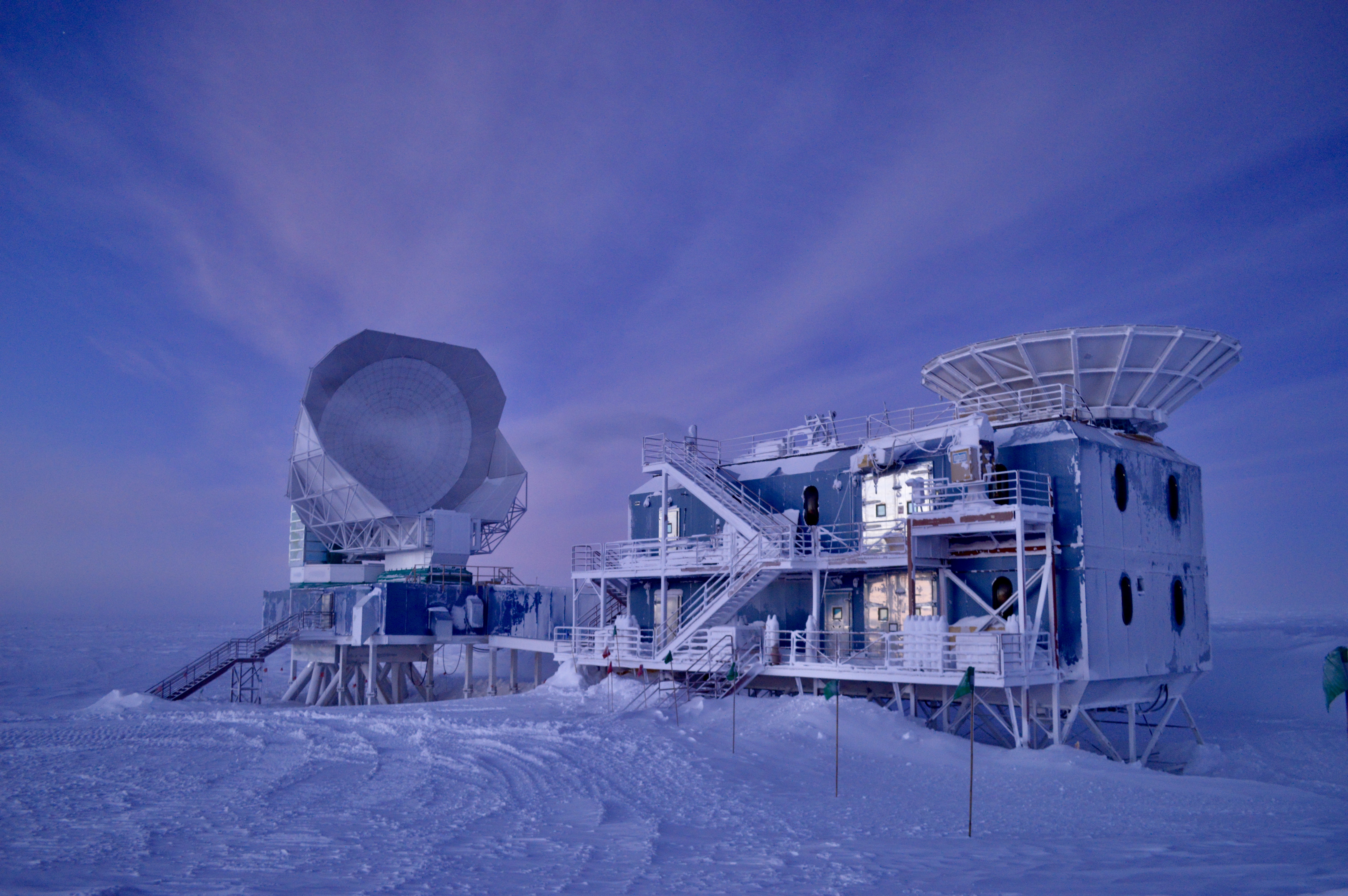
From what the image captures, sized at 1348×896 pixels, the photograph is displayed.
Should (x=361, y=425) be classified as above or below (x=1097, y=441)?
above

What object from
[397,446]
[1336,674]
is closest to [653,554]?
[397,446]

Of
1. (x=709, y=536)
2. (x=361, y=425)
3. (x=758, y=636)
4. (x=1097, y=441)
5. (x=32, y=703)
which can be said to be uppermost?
(x=361, y=425)

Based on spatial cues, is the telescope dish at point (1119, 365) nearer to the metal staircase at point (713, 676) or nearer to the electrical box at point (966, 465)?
the electrical box at point (966, 465)

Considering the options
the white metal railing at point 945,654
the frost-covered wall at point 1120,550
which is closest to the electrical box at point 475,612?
the white metal railing at point 945,654

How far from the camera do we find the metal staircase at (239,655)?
1457 inches

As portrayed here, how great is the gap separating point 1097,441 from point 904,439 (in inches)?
212

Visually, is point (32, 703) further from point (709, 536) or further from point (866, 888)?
point (866, 888)

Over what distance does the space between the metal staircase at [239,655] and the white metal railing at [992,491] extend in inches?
1033

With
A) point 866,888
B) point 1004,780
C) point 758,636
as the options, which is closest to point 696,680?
point 758,636

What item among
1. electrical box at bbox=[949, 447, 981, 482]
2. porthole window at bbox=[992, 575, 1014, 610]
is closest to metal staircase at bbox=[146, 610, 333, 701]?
electrical box at bbox=[949, 447, 981, 482]

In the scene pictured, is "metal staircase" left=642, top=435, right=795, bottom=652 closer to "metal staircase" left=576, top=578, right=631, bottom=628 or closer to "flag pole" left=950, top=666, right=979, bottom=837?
"metal staircase" left=576, top=578, right=631, bottom=628

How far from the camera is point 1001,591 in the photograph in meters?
25.4

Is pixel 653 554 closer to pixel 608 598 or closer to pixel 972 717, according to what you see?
pixel 608 598

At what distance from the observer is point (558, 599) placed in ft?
140
